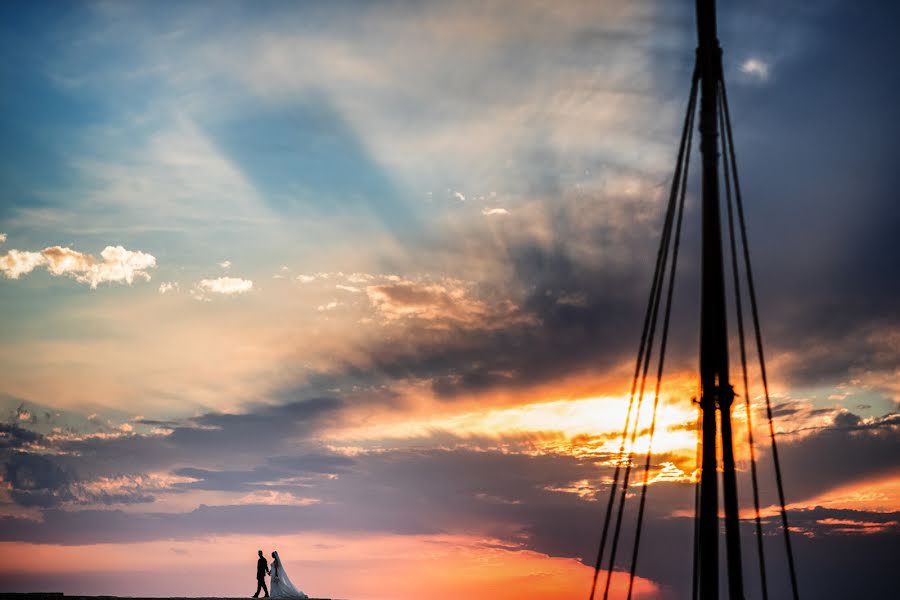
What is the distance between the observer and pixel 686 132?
21672 millimetres

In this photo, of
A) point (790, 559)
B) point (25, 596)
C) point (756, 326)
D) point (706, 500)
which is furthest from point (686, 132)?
point (25, 596)

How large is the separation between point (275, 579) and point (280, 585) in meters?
0.34

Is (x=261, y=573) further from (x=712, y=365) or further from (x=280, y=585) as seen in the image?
(x=712, y=365)

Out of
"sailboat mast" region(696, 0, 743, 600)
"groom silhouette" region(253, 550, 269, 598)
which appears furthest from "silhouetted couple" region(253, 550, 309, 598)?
"sailboat mast" region(696, 0, 743, 600)

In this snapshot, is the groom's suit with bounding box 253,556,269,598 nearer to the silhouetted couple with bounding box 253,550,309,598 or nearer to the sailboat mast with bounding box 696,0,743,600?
the silhouetted couple with bounding box 253,550,309,598

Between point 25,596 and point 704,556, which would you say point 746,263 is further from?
point 25,596

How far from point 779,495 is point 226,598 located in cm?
2243

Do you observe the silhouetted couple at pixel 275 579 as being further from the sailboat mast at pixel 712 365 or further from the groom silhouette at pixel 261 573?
the sailboat mast at pixel 712 365

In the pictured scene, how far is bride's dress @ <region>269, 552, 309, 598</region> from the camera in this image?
3931cm

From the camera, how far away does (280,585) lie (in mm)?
39469

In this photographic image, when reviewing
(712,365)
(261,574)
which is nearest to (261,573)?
(261,574)

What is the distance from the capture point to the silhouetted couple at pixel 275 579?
3934cm

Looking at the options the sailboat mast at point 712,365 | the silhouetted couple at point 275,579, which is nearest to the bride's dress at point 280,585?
the silhouetted couple at point 275,579

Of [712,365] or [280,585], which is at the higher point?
[712,365]
